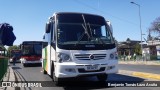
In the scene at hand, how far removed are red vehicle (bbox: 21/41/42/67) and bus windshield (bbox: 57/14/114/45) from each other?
20203 mm

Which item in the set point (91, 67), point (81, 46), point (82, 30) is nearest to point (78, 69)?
point (91, 67)

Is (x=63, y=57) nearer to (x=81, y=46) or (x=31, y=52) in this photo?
(x=81, y=46)

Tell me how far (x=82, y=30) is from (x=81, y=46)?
0.88 meters

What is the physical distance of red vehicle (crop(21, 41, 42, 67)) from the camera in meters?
32.2

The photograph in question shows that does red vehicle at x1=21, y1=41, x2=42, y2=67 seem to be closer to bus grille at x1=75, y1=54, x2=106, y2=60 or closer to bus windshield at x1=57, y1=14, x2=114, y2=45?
bus windshield at x1=57, y1=14, x2=114, y2=45

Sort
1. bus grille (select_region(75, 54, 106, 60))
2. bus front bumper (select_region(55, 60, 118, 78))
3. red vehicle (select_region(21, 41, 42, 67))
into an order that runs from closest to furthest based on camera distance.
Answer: bus front bumper (select_region(55, 60, 118, 78)) < bus grille (select_region(75, 54, 106, 60)) < red vehicle (select_region(21, 41, 42, 67))

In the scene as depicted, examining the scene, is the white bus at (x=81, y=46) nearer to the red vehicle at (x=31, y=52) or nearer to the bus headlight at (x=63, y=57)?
the bus headlight at (x=63, y=57)

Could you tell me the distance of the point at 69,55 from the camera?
37.2 ft

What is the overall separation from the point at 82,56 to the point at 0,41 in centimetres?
308

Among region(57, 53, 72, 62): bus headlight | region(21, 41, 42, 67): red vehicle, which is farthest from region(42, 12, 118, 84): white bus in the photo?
region(21, 41, 42, 67): red vehicle

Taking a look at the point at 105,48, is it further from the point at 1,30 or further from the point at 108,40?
the point at 1,30

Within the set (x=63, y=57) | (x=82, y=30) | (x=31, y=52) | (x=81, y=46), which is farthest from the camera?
(x=31, y=52)

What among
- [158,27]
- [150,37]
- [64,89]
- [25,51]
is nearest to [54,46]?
[64,89]

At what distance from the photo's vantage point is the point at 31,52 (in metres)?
32.6
